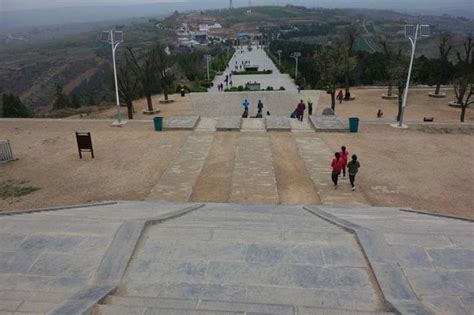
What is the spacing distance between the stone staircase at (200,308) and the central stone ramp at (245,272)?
12 millimetres

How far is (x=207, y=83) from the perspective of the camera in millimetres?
41156

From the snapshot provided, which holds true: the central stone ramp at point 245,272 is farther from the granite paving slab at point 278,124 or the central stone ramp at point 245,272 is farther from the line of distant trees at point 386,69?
the line of distant trees at point 386,69

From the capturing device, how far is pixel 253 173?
12.0 meters

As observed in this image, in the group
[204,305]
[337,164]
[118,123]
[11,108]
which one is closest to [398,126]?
[337,164]

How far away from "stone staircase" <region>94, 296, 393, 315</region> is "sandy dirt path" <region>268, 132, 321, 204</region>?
5.94 metres

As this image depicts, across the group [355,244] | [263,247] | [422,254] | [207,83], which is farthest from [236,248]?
[207,83]

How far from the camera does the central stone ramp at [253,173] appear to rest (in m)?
10.5

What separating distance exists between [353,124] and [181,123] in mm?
8133

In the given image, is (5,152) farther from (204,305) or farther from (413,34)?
(413,34)

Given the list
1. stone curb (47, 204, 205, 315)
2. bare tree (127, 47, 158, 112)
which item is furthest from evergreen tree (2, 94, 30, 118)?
stone curb (47, 204, 205, 315)

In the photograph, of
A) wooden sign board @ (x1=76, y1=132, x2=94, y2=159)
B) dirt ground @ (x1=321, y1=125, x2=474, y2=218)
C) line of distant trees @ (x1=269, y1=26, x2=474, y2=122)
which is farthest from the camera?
line of distant trees @ (x1=269, y1=26, x2=474, y2=122)

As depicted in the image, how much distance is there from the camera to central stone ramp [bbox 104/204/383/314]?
14.5 ft

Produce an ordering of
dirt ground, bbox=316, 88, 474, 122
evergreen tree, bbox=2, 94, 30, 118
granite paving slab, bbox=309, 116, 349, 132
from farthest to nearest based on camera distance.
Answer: evergreen tree, bbox=2, 94, 30, 118 < dirt ground, bbox=316, 88, 474, 122 < granite paving slab, bbox=309, 116, 349, 132

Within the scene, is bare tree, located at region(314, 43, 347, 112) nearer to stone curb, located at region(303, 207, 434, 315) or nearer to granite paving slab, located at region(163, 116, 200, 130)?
granite paving slab, located at region(163, 116, 200, 130)
